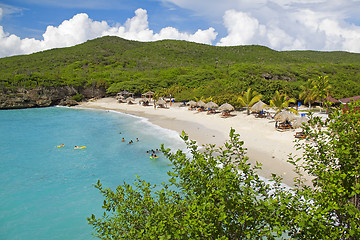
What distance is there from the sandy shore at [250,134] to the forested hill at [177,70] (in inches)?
234

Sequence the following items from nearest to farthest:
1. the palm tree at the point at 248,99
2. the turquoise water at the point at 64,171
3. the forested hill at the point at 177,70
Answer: the turquoise water at the point at 64,171, the palm tree at the point at 248,99, the forested hill at the point at 177,70

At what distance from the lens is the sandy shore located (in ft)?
47.8

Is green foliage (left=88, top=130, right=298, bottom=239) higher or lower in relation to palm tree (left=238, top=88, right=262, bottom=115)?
lower

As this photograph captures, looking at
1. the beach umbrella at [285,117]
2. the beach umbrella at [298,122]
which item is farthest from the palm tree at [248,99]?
the beach umbrella at [298,122]

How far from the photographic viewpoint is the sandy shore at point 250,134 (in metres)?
14.6

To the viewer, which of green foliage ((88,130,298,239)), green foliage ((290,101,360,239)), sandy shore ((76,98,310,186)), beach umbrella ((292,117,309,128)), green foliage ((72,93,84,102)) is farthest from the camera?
green foliage ((72,93,84,102))

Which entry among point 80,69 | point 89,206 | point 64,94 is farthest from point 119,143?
point 80,69

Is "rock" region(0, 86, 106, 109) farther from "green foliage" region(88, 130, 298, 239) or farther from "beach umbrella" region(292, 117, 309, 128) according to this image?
"green foliage" region(88, 130, 298, 239)

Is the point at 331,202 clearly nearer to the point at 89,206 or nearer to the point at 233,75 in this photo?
the point at 89,206

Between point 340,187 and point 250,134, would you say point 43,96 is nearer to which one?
point 250,134

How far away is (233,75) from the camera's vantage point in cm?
5694

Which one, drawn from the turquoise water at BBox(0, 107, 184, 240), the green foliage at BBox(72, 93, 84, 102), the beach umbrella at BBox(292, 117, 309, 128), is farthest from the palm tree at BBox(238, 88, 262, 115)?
the green foliage at BBox(72, 93, 84, 102)

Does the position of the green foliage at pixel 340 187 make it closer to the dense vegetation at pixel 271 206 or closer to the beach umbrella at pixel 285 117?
the dense vegetation at pixel 271 206

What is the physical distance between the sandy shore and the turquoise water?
2.81 m
